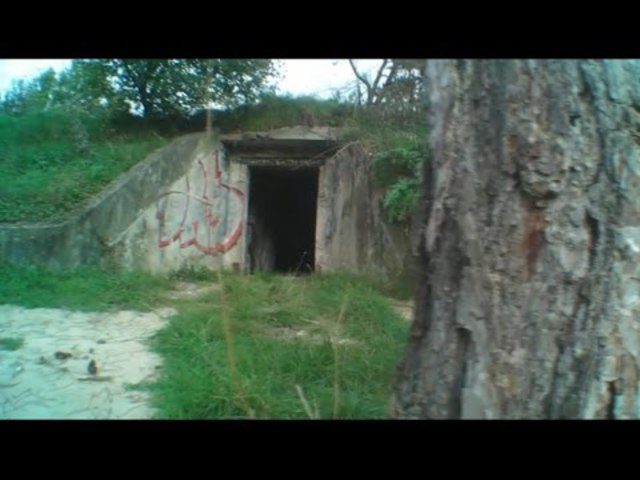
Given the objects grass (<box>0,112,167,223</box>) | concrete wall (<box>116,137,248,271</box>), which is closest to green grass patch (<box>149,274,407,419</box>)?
concrete wall (<box>116,137,248,271</box>)

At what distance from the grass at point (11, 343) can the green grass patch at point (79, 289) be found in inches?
40.7

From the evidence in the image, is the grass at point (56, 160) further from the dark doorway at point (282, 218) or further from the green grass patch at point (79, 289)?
the dark doorway at point (282, 218)

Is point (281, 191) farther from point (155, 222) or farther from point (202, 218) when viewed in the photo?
point (155, 222)

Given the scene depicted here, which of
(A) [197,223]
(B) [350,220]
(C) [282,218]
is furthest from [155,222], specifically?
(C) [282,218]

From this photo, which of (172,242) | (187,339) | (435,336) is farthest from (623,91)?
(172,242)

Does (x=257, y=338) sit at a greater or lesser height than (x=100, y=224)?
lesser

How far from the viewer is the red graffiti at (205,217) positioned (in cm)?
740

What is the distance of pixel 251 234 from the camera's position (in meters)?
8.67

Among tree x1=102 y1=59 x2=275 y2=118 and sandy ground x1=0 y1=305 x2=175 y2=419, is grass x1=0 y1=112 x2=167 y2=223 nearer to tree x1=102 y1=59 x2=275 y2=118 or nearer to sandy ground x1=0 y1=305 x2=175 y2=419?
tree x1=102 y1=59 x2=275 y2=118

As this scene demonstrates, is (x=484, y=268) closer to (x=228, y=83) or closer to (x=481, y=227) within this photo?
(x=481, y=227)

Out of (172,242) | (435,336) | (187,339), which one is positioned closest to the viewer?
(435,336)

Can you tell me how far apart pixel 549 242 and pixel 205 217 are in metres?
6.62

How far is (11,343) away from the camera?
408 centimetres

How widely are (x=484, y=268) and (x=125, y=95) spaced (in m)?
7.90
